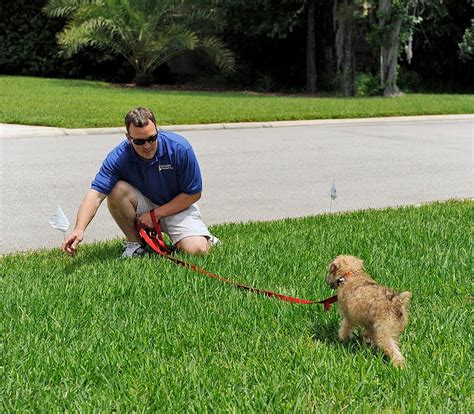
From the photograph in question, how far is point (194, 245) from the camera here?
5660 millimetres

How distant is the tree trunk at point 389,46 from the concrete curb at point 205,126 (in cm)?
648

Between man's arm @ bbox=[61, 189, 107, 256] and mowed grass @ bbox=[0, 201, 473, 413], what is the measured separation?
24cm

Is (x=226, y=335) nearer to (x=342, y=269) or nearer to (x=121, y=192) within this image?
(x=342, y=269)

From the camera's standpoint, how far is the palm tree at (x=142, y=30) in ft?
83.4

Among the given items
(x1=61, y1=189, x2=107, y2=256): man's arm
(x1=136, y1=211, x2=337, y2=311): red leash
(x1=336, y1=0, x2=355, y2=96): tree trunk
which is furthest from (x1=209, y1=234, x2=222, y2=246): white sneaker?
(x1=336, y1=0, x2=355, y2=96): tree trunk

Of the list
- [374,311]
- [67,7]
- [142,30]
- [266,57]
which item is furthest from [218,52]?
[374,311]

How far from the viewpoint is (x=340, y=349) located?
3.71m

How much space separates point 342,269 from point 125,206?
2.38 m

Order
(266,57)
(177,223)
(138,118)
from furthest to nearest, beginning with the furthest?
(266,57)
(177,223)
(138,118)

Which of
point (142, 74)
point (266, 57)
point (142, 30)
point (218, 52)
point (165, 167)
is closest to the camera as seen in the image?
point (165, 167)

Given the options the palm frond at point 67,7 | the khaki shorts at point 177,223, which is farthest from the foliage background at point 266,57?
the khaki shorts at point 177,223

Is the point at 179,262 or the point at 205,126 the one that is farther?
the point at 205,126

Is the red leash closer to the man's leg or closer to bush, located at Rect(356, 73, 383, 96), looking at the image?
the man's leg

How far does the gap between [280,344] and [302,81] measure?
27942mm
